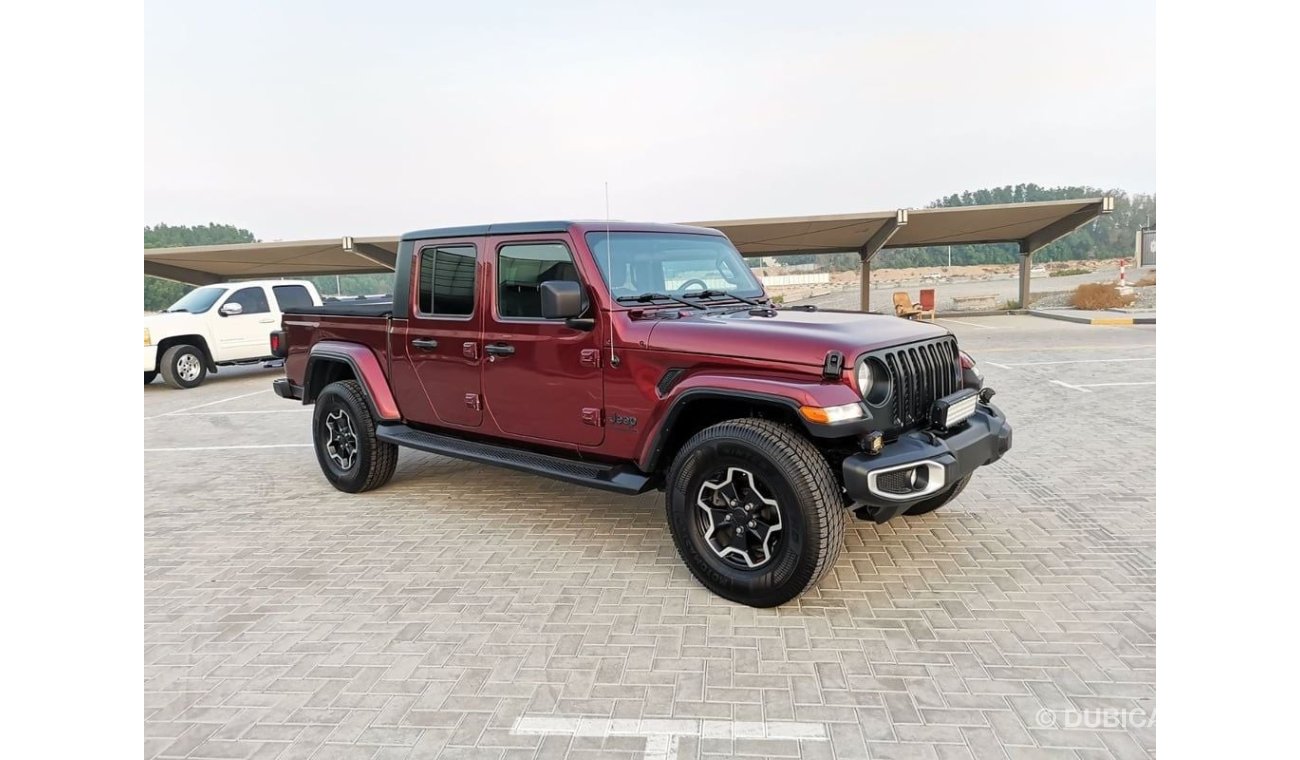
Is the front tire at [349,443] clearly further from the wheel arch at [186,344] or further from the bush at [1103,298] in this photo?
the bush at [1103,298]

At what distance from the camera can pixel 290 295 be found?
13.9m

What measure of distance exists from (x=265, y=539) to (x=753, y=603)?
349 cm

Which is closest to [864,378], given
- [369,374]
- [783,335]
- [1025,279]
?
[783,335]

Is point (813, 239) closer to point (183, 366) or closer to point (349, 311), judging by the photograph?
point (183, 366)

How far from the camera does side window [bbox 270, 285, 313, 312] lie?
13.8m

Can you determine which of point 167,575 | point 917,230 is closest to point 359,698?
point 167,575

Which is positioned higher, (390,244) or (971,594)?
(390,244)

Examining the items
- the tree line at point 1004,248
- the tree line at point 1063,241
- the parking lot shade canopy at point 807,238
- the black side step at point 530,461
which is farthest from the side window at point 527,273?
the tree line at point 1063,241

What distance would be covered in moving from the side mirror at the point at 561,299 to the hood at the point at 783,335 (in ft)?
1.51

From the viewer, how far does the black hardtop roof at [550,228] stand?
4.48 meters

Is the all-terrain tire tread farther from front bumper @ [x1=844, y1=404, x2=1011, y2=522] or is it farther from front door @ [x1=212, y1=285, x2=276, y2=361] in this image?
front door @ [x1=212, y1=285, x2=276, y2=361]

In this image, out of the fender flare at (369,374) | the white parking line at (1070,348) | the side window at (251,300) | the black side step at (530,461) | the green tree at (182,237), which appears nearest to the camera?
the black side step at (530,461)

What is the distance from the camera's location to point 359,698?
9.88 ft

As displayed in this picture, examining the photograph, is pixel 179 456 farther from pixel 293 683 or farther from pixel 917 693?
pixel 917 693
